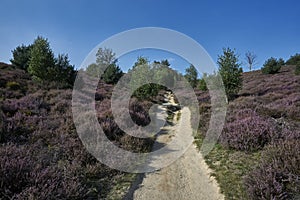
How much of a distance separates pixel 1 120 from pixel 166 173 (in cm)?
671

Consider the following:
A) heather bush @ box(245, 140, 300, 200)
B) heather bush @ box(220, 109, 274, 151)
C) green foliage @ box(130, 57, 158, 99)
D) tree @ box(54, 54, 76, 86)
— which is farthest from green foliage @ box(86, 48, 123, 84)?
heather bush @ box(245, 140, 300, 200)

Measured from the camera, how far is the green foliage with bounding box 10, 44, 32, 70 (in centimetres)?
3084

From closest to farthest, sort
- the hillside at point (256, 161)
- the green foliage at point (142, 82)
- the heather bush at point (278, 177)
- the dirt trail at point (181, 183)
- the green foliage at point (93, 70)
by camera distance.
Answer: the heather bush at point (278, 177), the hillside at point (256, 161), the dirt trail at point (181, 183), the green foliage at point (142, 82), the green foliage at point (93, 70)

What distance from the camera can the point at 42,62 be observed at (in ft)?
66.7

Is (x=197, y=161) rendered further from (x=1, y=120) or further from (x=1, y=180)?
(x=1, y=120)

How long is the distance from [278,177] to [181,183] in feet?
7.37

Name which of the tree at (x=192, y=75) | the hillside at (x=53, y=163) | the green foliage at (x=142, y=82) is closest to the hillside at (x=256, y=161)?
the hillside at (x=53, y=163)

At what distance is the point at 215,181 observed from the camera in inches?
207

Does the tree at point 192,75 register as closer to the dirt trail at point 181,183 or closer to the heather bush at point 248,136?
the heather bush at point 248,136

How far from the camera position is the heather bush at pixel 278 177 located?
3967mm

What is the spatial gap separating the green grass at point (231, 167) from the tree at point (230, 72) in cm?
1314

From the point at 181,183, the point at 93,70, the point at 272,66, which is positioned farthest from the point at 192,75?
the point at 181,183

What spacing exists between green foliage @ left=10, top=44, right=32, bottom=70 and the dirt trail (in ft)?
104

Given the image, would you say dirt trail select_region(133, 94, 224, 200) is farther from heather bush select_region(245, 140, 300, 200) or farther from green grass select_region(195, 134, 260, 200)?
heather bush select_region(245, 140, 300, 200)
